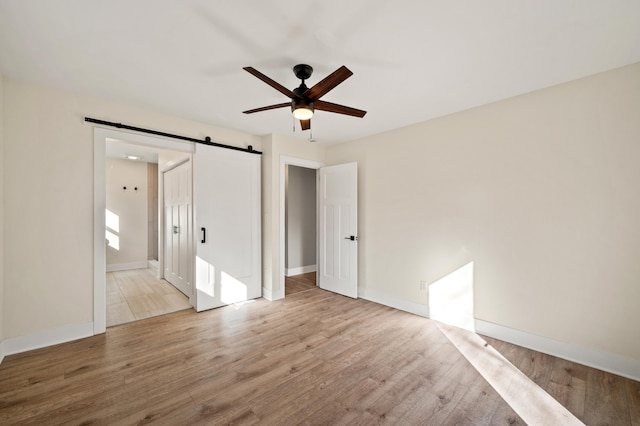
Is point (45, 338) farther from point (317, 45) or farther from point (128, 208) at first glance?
point (128, 208)

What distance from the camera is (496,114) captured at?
2949 millimetres

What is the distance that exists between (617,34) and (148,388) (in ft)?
13.9

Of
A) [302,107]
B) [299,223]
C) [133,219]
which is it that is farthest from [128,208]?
[302,107]

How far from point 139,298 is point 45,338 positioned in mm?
1449

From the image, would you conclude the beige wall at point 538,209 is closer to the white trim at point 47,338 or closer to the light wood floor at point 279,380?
the light wood floor at point 279,380

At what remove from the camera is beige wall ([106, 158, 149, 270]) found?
6.04 m

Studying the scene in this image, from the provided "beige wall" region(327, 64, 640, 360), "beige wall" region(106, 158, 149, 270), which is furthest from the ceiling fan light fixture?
"beige wall" region(106, 158, 149, 270)

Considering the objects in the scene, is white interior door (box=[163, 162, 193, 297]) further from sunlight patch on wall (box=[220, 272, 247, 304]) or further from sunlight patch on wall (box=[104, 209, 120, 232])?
sunlight patch on wall (box=[104, 209, 120, 232])

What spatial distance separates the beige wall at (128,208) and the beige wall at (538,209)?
19.0 feet

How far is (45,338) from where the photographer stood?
8.72 feet

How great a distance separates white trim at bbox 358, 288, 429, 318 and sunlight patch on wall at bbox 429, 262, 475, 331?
120 mm

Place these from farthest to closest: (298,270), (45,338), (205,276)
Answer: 1. (298,270)
2. (205,276)
3. (45,338)

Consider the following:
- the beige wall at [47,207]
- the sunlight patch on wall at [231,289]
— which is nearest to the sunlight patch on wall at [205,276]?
the sunlight patch on wall at [231,289]

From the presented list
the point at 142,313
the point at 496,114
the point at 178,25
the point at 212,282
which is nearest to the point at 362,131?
the point at 496,114
